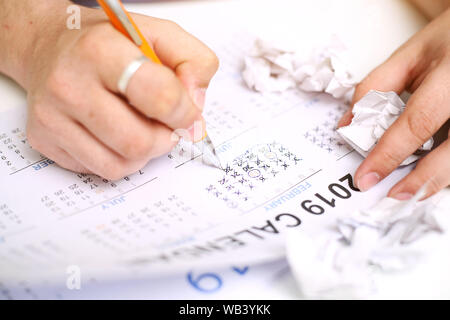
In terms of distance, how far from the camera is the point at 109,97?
43 cm

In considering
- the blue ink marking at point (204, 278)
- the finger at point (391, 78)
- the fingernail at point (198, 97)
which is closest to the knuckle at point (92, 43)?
the fingernail at point (198, 97)

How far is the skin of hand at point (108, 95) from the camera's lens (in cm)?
41

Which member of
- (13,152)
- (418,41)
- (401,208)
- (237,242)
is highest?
(418,41)

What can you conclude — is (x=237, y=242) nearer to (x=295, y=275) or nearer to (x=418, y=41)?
(x=295, y=275)

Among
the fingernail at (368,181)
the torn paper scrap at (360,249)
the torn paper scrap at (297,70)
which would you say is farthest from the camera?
the torn paper scrap at (297,70)

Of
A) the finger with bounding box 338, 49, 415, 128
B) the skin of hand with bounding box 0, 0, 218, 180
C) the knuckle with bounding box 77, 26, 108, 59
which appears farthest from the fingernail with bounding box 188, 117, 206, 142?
the finger with bounding box 338, 49, 415, 128

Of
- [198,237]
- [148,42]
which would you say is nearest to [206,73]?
[148,42]

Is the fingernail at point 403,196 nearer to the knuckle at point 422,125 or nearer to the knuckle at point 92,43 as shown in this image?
the knuckle at point 422,125

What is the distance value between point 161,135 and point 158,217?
0.09 m

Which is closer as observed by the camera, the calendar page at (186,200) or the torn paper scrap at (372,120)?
the calendar page at (186,200)

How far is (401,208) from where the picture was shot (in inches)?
17.3

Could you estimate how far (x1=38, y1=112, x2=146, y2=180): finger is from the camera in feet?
1.52

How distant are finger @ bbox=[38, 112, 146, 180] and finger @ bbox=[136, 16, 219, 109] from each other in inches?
4.4

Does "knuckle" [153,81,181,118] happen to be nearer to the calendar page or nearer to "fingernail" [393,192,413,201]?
the calendar page
